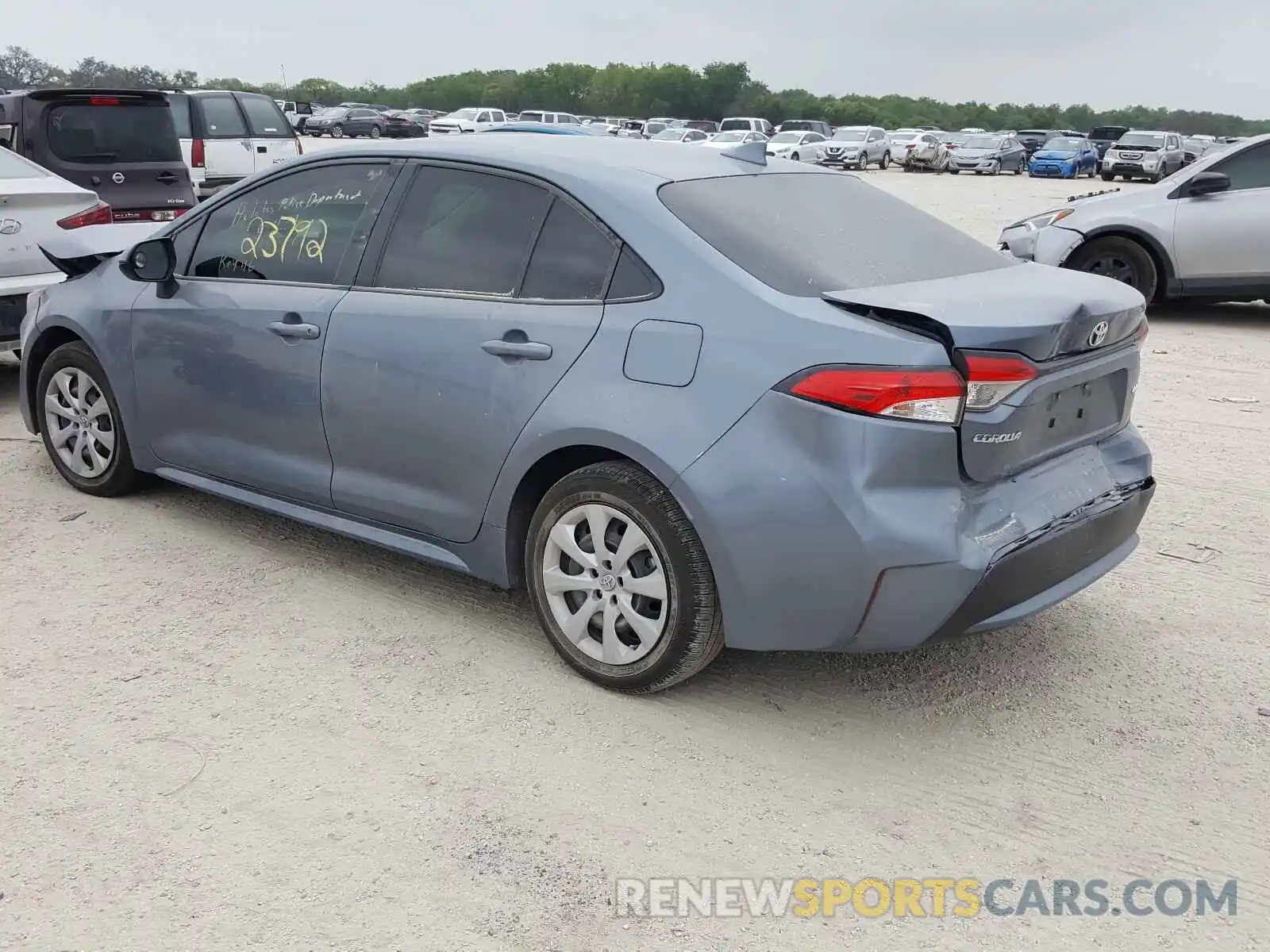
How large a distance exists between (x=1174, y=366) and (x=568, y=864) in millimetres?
6764

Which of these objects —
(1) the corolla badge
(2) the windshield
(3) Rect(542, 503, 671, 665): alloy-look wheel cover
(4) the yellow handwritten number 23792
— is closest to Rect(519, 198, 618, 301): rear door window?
(3) Rect(542, 503, 671, 665): alloy-look wheel cover

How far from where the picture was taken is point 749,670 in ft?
12.2

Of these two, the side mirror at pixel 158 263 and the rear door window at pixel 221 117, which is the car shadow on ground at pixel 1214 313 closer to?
the side mirror at pixel 158 263

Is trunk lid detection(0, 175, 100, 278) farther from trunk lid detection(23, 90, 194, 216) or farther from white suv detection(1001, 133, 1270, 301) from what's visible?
white suv detection(1001, 133, 1270, 301)

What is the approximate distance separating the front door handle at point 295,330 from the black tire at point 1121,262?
24.3 feet

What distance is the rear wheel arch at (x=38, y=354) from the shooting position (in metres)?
5.18

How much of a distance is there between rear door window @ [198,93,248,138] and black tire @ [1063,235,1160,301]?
11301 millimetres

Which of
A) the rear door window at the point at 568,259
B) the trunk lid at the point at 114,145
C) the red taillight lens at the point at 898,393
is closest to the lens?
the red taillight lens at the point at 898,393

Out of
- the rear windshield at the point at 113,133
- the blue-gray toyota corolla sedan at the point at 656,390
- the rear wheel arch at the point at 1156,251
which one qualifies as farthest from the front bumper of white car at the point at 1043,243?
the rear windshield at the point at 113,133

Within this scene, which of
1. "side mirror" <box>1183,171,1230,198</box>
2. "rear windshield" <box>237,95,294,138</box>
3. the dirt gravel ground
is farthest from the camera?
"rear windshield" <box>237,95,294,138</box>

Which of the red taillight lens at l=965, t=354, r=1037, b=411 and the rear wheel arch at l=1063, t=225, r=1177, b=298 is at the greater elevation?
the red taillight lens at l=965, t=354, r=1037, b=411

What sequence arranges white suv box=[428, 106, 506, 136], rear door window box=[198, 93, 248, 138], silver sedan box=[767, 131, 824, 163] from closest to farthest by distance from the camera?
rear door window box=[198, 93, 248, 138], silver sedan box=[767, 131, 824, 163], white suv box=[428, 106, 506, 136]

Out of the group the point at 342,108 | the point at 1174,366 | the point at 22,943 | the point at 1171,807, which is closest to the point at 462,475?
the point at 22,943

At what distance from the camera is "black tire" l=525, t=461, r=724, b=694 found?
3205 mm
